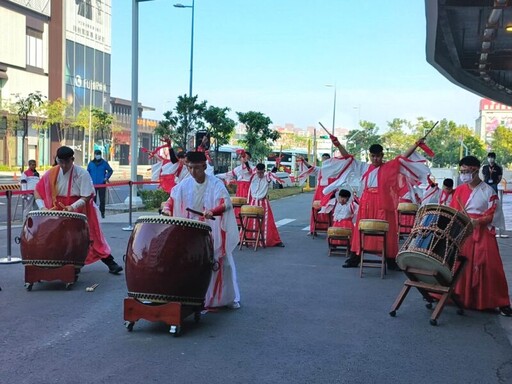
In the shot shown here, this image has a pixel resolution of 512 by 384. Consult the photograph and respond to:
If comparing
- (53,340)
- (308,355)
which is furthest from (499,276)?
(53,340)

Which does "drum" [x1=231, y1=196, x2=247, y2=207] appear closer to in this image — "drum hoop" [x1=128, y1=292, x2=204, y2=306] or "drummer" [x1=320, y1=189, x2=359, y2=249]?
"drummer" [x1=320, y1=189, x2=359, y2=249]

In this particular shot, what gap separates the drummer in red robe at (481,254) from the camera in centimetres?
653

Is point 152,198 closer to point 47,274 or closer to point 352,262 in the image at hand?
point 352,262

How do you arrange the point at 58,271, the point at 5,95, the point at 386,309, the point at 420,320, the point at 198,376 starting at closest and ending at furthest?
1. the point at 198,376
2. the point at 420,320
3. the point at 386,309
4. the point at 58,271
5. the point at 5,95

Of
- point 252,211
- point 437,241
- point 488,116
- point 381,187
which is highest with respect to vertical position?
point 488,116

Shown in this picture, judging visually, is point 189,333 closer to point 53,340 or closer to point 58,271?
point 53,340

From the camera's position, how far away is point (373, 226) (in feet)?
28.8

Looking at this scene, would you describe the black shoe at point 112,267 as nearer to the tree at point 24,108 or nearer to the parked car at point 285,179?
the parked car at point 285,179

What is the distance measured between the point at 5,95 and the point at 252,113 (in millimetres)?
26975

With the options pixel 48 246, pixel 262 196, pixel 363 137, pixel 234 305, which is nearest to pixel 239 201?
pixel 262 196

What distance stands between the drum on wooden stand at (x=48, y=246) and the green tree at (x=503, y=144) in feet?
162

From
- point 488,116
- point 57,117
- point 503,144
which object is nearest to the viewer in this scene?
point 57,117

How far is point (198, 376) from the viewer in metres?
4.47

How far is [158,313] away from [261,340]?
0.96 m
